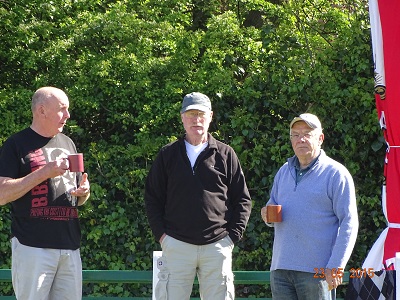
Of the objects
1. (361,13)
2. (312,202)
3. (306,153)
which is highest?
(361,13)

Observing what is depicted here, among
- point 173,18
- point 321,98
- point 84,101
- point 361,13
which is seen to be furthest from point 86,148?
point 361,13

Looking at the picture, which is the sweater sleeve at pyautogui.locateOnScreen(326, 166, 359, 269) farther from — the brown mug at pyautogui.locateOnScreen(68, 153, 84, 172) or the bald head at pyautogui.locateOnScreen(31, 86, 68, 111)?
the bald head at pyautogui.locateOnScreen(31, 86, 68, 111)

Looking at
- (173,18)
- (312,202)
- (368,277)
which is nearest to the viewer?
(312,202)

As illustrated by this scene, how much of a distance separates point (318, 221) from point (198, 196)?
83 cm

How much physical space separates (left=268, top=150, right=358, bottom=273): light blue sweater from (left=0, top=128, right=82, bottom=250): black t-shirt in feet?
4.54

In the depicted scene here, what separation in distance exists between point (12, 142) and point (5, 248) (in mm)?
2565

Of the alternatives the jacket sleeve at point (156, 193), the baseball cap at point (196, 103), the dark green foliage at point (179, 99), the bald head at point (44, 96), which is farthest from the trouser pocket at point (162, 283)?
the dark green foliage at point (179, 99)

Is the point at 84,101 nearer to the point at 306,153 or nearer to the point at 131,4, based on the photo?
the point at 131,4

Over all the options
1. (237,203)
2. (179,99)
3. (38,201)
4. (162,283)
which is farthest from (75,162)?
(179,99)

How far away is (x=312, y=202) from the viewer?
484 centimetres

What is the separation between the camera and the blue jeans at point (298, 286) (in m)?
4.74

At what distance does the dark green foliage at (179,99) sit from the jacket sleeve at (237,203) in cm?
172

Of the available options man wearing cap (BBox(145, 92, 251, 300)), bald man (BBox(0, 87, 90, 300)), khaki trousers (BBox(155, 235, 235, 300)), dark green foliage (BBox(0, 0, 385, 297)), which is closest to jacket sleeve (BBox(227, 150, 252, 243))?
man wearing cap (BBox(145, 92, 251, 300))

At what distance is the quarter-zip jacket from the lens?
5.12 m
